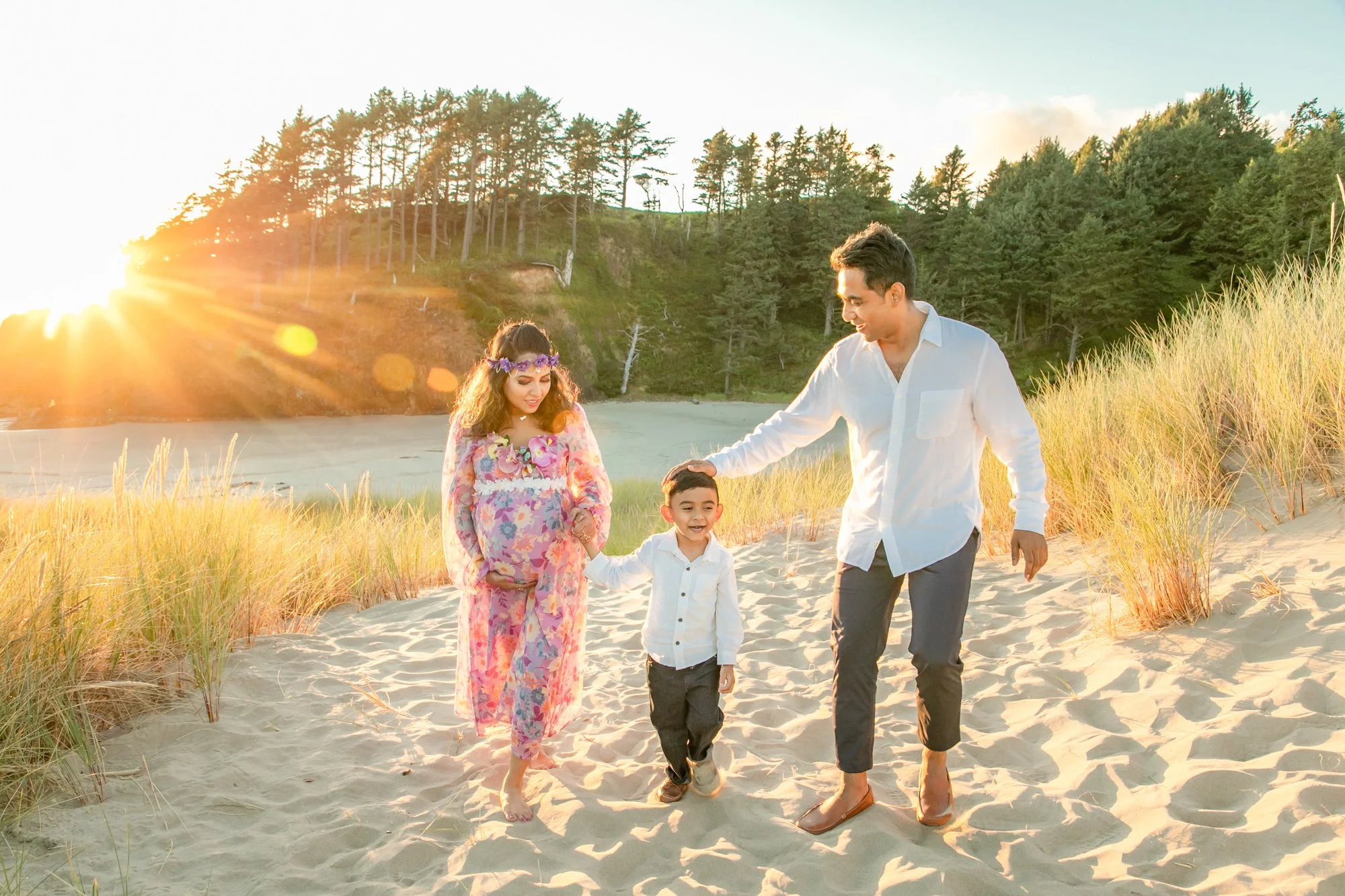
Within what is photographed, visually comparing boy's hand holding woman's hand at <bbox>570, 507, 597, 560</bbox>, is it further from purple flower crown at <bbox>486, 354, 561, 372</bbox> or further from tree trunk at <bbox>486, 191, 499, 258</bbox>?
tree trunk at <bbox>486, 191, 499, 258</bbox>

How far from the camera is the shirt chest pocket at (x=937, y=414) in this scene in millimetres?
2662

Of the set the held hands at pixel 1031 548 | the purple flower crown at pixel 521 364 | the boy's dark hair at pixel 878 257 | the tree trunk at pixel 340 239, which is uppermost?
the tree trunk at pixel 340 239

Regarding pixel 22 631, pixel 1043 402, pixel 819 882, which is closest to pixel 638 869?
pixel 819 882

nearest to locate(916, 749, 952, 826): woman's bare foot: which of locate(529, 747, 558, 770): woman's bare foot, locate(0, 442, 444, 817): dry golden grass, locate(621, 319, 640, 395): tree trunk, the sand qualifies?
locate(529, 747, 558, 770): woman's bare foot

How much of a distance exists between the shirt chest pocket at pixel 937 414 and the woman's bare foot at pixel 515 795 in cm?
205

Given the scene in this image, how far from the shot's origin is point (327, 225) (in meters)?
43.6

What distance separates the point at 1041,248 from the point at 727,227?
1815 cm

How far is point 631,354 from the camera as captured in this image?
34.0m

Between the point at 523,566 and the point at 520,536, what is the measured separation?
0.43ft

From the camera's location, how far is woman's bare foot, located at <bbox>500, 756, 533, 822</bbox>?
3061 mm

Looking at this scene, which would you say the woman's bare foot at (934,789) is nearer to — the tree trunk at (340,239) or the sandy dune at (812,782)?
the sandy dune at (812,782)

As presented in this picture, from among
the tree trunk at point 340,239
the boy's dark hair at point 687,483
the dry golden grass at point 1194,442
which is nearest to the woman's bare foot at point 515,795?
the boy's dark hair at point 687,483

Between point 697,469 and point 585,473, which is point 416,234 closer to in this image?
point 585,473

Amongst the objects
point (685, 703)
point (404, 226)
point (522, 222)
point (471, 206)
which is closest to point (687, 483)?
point (685, 703)
